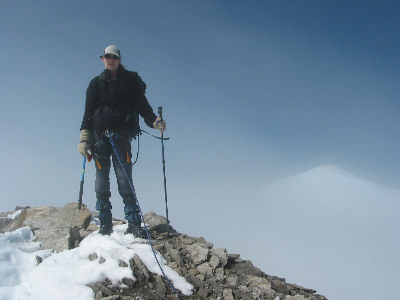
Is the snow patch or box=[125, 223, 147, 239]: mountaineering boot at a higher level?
box=[125, 223, 147, 239]: mountaineering boot

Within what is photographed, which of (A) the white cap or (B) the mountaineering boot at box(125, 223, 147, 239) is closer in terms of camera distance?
(A) the white cap

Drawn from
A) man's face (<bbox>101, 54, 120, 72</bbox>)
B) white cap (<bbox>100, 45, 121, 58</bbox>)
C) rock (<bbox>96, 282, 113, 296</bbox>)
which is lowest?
rock (<bbox>96, 282, 113, 296</bbox>)

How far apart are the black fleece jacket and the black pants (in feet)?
1.68

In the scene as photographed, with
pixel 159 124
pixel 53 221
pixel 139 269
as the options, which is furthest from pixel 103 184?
pixel 53 221

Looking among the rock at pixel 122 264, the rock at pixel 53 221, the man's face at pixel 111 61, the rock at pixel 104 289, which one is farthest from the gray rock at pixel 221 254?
the man's face at pixel 111 61

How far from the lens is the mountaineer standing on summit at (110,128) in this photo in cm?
727

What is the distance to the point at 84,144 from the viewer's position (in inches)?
290

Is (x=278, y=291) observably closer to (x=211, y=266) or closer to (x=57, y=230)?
(x=211, y=266)

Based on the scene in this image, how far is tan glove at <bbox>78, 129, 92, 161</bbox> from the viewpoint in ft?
24.0

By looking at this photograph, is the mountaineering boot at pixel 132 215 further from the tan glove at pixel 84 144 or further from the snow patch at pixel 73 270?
the tan glove at pixel 84 144

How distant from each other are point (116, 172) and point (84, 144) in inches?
42.6

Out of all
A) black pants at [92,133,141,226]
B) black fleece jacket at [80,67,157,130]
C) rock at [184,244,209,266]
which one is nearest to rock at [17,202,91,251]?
black pants at [92,133,141,226]

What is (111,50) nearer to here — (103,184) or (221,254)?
(103,184)

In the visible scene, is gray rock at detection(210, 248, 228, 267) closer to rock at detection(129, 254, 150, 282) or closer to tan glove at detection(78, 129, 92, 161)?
rock at detection(129, 254, 150, 282)
